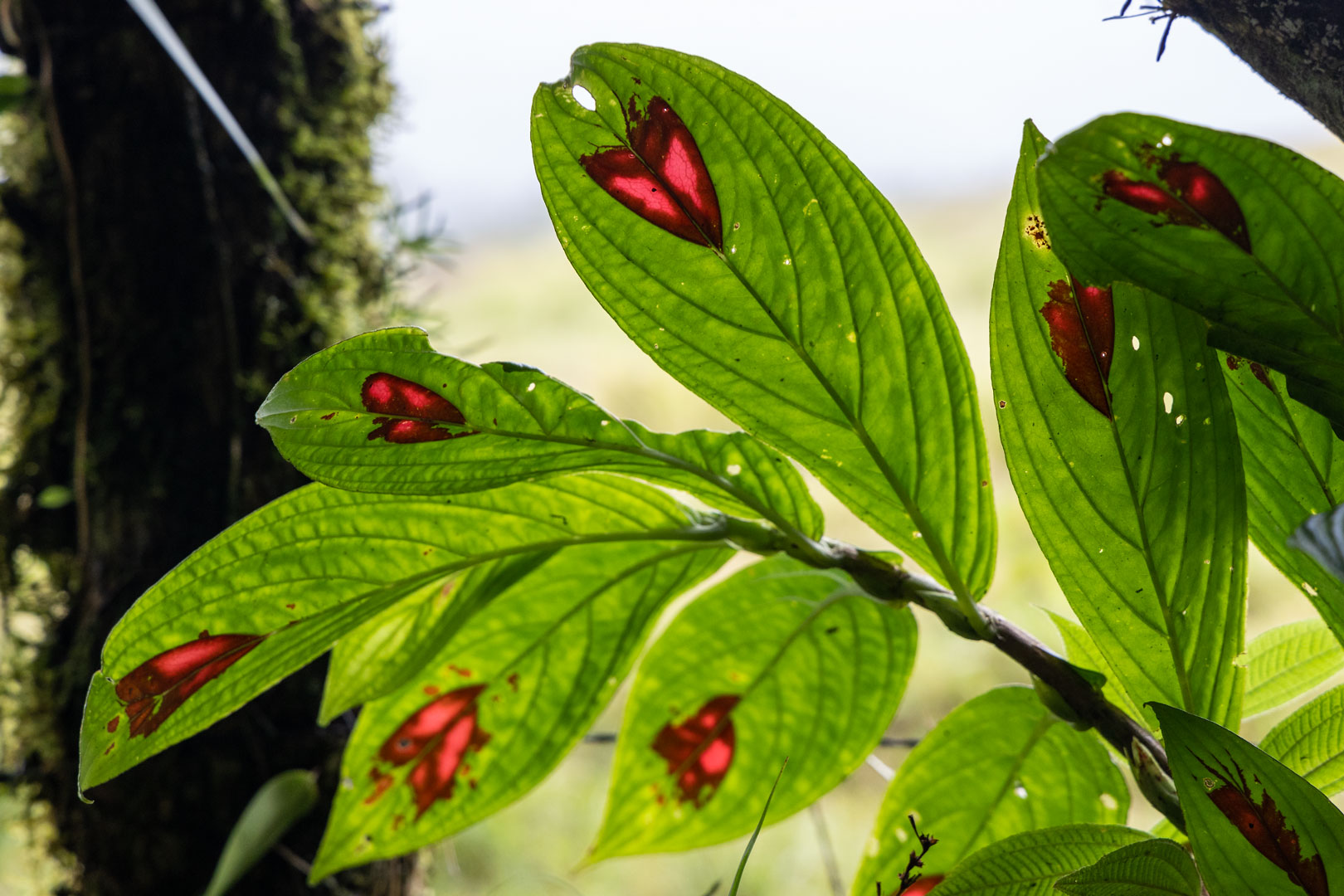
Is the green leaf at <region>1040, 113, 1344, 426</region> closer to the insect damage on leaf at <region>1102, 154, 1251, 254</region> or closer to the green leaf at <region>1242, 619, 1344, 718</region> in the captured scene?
the insect damage on leaf at <region>1102, 154, 1251, 254</region>

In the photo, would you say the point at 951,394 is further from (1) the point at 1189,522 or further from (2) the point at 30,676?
(2) the point at 30,676

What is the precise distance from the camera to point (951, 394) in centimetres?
39

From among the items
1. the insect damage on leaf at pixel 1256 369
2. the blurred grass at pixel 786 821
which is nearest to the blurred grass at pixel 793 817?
the blurred grass at pixel 786 821

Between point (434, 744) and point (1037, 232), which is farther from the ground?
point (1037, 232)

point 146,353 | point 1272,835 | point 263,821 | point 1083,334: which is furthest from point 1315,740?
point 146,353

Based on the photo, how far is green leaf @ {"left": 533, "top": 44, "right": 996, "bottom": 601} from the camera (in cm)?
37

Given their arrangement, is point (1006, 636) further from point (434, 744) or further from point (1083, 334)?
point (434, 744)

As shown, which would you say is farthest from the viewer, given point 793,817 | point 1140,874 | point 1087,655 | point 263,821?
point 793,817

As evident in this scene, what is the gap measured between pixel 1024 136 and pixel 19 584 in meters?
1.07

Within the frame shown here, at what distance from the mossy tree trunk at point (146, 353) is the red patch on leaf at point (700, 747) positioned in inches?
18.6

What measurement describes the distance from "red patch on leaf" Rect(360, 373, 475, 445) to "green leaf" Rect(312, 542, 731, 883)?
0.14 meters

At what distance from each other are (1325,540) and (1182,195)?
0.44 feet

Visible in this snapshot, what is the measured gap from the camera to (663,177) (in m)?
0.37

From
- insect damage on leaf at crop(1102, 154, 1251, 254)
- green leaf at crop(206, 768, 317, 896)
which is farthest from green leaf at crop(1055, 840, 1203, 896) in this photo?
green leaf at crop(206, 768, 317, 896)
